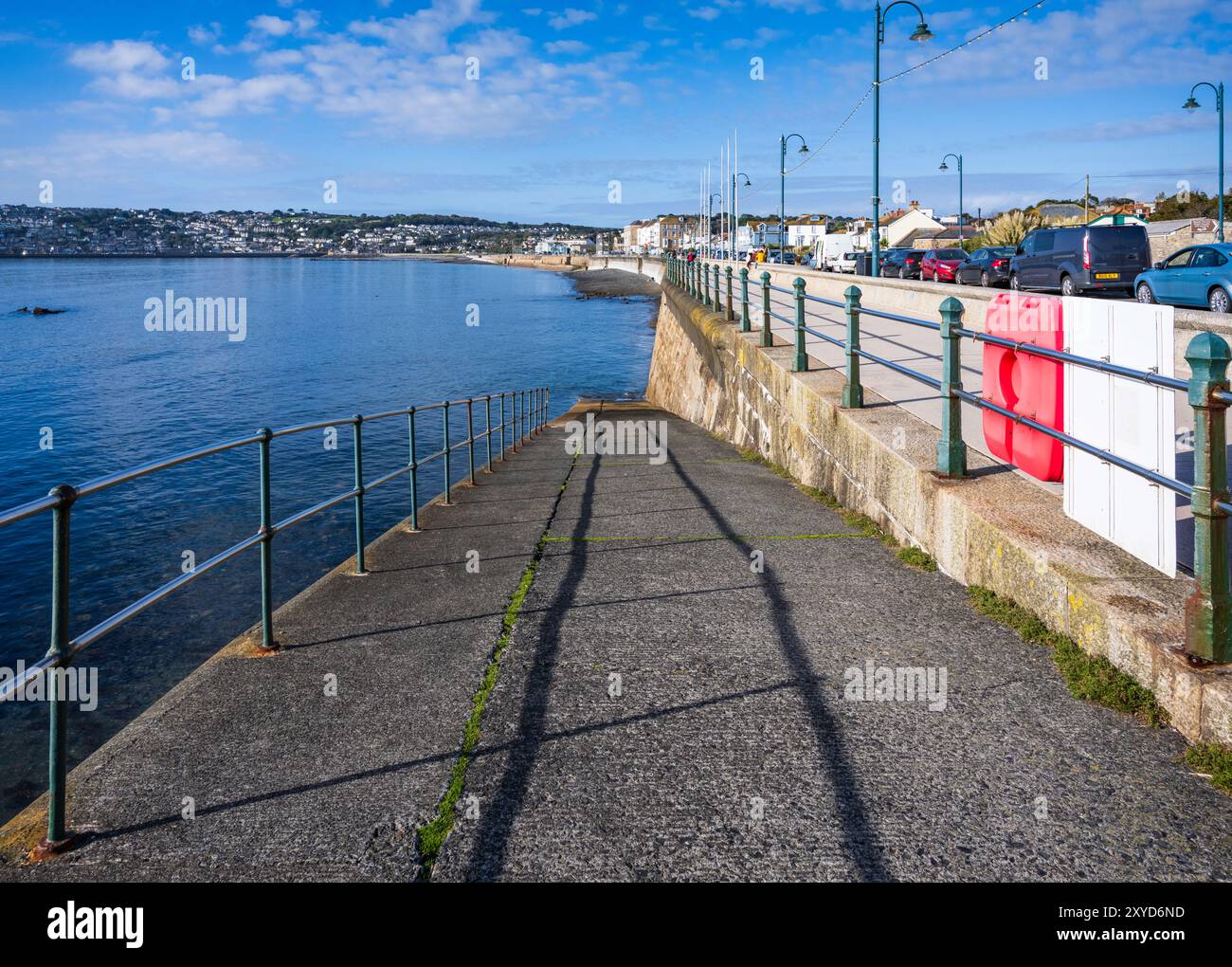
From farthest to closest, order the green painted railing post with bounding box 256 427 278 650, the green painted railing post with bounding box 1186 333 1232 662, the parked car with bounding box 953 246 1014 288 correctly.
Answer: the parked car with bounding box 953 246 1014 288 < the green painted railing post with bounding box 256 427 278 650 < the green painted railing post with bounding box 1186 333 1232 662

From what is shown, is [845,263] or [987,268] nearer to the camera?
[987,268]

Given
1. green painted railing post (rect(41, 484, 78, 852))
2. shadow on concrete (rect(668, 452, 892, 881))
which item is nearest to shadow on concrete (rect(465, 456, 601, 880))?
shadow on concrete (rect(668, 452, 892, 881))

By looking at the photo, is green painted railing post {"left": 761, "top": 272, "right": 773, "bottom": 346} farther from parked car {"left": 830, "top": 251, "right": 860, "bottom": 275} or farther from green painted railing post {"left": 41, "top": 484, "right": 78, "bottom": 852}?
parked car {"left": 830, "top": 251, "right": 860, "bottom": 275}

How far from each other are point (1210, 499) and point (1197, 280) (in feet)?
53.9

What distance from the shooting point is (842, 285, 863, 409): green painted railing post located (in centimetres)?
819

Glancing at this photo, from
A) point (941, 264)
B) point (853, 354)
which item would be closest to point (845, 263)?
point (941, 264)

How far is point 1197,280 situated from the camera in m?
17.4

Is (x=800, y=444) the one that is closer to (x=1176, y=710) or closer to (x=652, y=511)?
(x=652, y=511)

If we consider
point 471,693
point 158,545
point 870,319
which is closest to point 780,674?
point 471,693

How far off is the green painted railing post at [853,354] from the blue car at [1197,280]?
10.9 m

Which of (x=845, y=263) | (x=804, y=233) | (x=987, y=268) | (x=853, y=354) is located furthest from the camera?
(x=804, y=233)

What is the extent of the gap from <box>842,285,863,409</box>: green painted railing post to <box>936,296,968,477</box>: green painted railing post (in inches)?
74.9

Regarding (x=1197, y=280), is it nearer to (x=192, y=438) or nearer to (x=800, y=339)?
(x=800, y=339)
